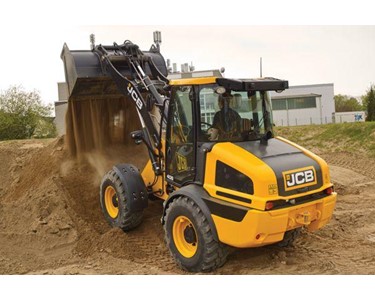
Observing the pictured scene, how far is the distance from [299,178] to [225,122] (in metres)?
1.10

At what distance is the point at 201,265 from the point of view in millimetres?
5590

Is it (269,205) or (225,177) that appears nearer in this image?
(269,205)

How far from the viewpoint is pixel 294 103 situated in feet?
109

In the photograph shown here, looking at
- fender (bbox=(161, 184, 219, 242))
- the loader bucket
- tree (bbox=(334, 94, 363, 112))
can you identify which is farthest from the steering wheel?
tree (bbox=(334, 94, 363, 112))

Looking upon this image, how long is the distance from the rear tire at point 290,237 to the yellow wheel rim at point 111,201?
8.50ft

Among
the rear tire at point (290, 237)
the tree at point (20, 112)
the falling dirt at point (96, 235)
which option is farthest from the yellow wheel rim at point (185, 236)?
the tree at point (20, 112)

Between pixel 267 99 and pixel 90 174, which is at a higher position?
pixel 267 99

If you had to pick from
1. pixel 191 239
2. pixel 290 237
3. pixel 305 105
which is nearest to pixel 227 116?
pixel 191 239

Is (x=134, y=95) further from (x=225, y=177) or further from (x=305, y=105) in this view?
(x=305, y=105)

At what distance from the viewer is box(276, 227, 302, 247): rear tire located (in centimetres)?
643

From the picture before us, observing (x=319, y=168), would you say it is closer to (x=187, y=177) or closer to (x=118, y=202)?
(x=187, y=177)

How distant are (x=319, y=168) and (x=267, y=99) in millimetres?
1115

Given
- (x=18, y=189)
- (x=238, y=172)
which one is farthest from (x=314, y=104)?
(x=238, y=172)

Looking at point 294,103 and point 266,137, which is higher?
point 294,103
